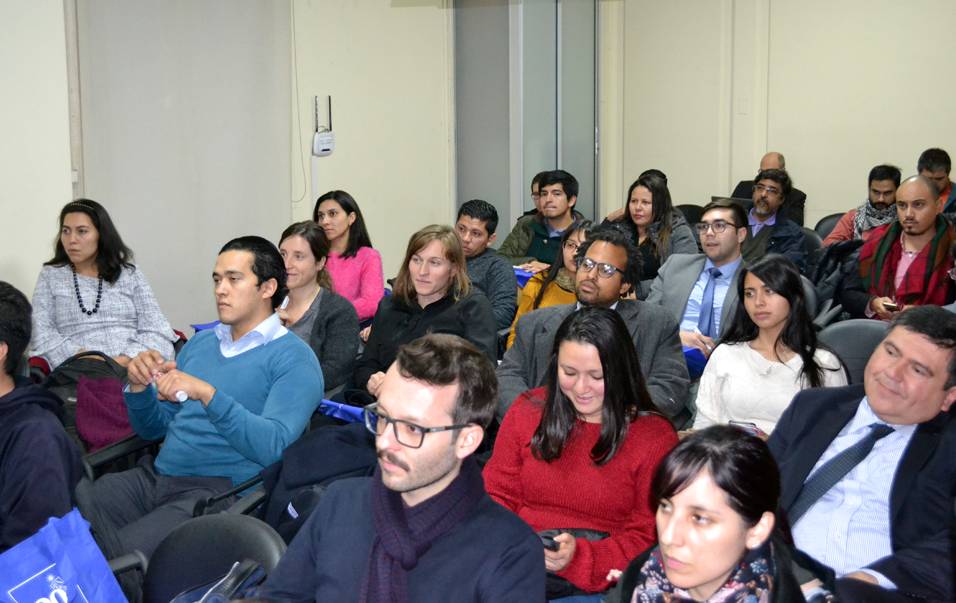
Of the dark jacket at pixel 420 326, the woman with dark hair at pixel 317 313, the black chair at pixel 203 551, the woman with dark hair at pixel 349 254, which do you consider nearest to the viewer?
the black chair at pixel 203 551

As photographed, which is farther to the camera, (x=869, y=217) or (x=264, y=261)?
(x=869, y=217)

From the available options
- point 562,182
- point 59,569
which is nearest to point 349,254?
point 562,182

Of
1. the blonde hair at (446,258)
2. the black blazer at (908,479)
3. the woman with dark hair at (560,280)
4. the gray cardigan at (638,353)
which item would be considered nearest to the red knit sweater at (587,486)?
the black blazer at (908,479)

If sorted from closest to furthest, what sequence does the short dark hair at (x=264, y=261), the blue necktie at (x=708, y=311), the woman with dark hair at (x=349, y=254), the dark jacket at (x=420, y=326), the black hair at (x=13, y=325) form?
the black hair at (x=13, y=325), the short dark hair at (x=264, y=261), the dark jacket at (x=420, y=326), the blue necktie at (x=708, y=311), the woman with dark hair at (x=349, y=254)

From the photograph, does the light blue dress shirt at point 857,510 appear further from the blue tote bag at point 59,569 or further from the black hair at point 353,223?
the black hair at point 353,223

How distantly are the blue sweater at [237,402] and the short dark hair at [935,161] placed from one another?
477 centimetres

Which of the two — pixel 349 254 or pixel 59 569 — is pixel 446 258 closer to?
pixel 349 254

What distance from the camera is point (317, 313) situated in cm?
367

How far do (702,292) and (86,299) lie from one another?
2.85m

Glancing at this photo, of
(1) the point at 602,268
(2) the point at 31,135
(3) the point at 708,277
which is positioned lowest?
(3) the point at 708,277

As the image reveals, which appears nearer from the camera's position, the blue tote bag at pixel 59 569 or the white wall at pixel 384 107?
the blue tote bag at pixel 59 569

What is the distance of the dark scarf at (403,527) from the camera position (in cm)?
152

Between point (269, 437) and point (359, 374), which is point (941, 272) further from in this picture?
point (269, 437)

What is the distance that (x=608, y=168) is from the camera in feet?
26.2
